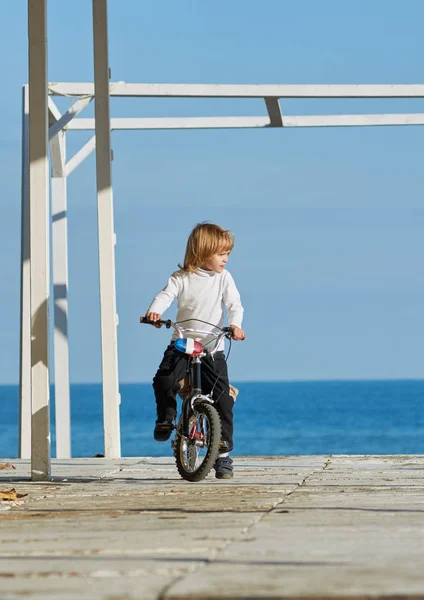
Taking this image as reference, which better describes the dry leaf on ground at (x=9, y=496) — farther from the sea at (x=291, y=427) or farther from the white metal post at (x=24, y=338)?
the sea at (x=291, y=427)

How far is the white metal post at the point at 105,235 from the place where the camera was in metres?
8.32

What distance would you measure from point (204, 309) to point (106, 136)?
2361mm

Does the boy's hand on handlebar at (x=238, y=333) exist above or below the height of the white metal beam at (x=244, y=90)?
below

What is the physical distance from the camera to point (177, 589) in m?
2.75

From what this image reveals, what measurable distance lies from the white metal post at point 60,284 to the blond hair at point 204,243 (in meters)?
4.45

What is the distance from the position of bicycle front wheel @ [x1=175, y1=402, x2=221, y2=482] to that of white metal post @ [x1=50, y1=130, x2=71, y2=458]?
4.64 m

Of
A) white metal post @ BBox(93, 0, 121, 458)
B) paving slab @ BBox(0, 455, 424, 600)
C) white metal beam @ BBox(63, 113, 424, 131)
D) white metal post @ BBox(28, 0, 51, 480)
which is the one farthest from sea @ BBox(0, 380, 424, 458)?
paving slab @ BBox(0, 455, 424, 600)

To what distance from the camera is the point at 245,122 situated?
37.9 feet

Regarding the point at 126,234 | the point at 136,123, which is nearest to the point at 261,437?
the point at 126,234

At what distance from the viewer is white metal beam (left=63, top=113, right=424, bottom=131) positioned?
11.3 metres

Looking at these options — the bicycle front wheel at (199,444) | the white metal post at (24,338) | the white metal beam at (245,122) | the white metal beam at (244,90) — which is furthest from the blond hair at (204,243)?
the white metal beam at (245,122)

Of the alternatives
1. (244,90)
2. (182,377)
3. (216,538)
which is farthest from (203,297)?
(244,90)

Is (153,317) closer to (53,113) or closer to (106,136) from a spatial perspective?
(106,136)

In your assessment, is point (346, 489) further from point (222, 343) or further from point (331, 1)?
point (331, 1)
